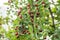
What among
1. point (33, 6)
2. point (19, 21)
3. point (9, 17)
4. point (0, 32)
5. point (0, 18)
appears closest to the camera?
point (33, 6)

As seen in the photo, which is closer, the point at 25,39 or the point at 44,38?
the point at 44,38

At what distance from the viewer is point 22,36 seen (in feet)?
3.52

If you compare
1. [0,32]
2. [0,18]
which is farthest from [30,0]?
[0,18]

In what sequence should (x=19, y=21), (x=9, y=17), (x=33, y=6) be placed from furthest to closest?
(x=9, y=17) → (x=19, y=21) → (x=33, y=6)

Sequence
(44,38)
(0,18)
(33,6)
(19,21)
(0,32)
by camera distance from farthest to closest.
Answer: (0,18)
(0,32)
(19,21)
(33,6)
(44,38)

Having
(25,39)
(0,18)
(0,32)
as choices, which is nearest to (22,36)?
(25,39)

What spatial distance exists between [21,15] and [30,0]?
0.16 metres

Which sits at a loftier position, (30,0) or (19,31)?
(30,0)

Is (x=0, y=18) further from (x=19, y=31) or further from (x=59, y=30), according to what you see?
(x=59, y=30)

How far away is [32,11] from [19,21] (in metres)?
0.15

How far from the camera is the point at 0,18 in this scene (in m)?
1.67

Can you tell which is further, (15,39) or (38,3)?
(15,39)

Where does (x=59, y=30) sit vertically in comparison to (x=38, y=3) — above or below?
below

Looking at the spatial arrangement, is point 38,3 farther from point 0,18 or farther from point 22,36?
point 0,18
